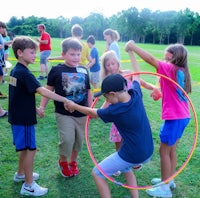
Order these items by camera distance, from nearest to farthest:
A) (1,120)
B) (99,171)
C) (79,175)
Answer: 1. (99,171)
2. (79,175)
3. (1,120)

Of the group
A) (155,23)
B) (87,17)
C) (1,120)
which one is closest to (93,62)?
(1,120)

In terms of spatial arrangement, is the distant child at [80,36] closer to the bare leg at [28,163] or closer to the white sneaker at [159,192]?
the bare leg at [28,163]

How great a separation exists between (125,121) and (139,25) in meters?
84.3

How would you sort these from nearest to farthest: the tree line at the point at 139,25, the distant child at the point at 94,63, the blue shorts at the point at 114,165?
the blue shorts at the point at 114,165 → the distant child at the point at 94,63 → the tree line at the point at 139,25

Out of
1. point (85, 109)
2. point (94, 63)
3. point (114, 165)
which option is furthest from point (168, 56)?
point (94, 63)

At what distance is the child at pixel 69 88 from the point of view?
3.68 meters

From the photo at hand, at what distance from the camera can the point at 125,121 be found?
2.70m

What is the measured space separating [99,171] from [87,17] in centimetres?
9866

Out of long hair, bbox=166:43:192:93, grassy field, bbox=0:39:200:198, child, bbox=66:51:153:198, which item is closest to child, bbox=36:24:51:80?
grassy field, bbox=0:39:200:198

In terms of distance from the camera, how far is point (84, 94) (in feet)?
12.7

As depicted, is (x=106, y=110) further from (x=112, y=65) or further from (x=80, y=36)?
(x=80, y=36)

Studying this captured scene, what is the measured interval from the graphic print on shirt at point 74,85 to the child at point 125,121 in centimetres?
83

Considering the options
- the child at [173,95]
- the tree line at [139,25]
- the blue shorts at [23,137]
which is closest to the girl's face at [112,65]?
the child at [173,95]

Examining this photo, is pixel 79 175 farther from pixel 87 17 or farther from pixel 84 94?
pixel 87 17
